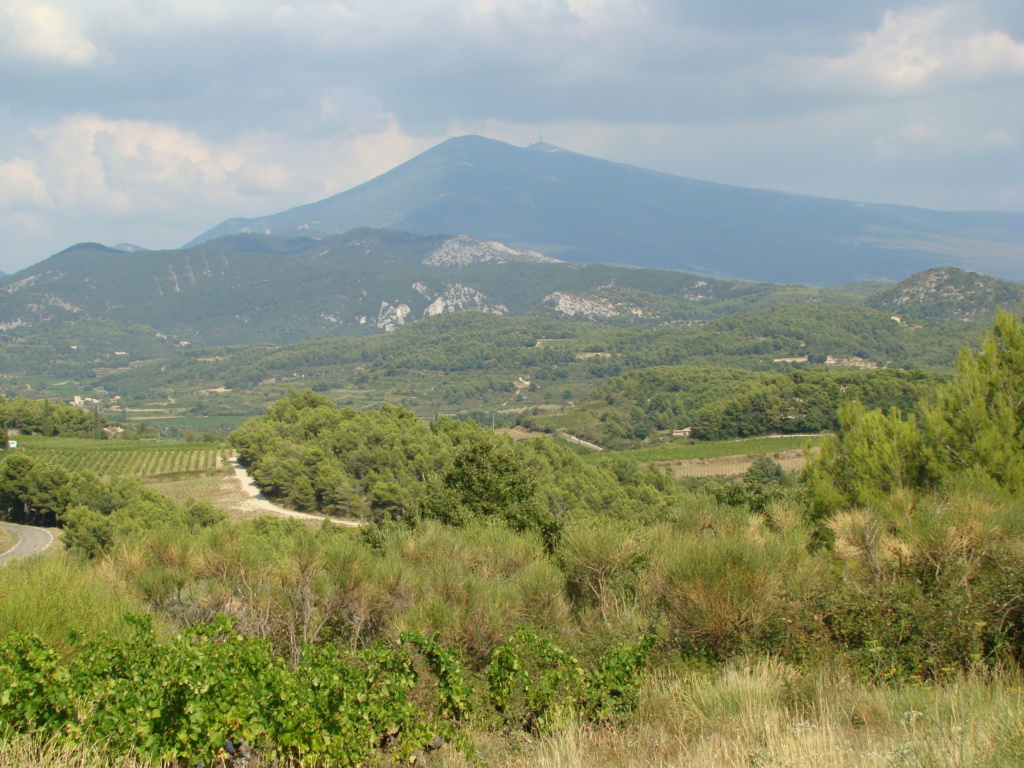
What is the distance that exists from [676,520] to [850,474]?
18.3ft


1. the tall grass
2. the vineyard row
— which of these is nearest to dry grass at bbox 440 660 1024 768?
the tall grass

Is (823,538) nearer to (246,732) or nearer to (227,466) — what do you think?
(246,732)

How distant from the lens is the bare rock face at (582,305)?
616 ft

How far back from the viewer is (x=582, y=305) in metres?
192

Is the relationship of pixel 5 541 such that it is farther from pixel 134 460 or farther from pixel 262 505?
pixel 134 460

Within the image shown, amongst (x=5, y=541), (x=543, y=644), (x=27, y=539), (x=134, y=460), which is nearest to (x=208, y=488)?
(x=134, y=460)

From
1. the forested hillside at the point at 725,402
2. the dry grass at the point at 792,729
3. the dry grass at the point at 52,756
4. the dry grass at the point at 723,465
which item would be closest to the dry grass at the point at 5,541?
the dry grass at the point at 52,756

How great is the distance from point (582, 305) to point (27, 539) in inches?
6536

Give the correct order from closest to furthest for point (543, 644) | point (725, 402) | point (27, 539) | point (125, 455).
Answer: point (543, 644)
point (27, 539)
point (125, 455)
point (725, 402)

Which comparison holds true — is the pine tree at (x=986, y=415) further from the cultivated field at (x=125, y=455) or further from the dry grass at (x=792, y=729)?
the cultivated field at (x=125, y=455)

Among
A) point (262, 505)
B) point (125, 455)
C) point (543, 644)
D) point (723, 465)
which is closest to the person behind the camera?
point (543, 644)

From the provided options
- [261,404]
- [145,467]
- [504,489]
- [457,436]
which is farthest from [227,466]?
[261,404]

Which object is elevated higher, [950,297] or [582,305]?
[582,305]

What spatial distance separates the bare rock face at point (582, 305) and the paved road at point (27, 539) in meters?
158
